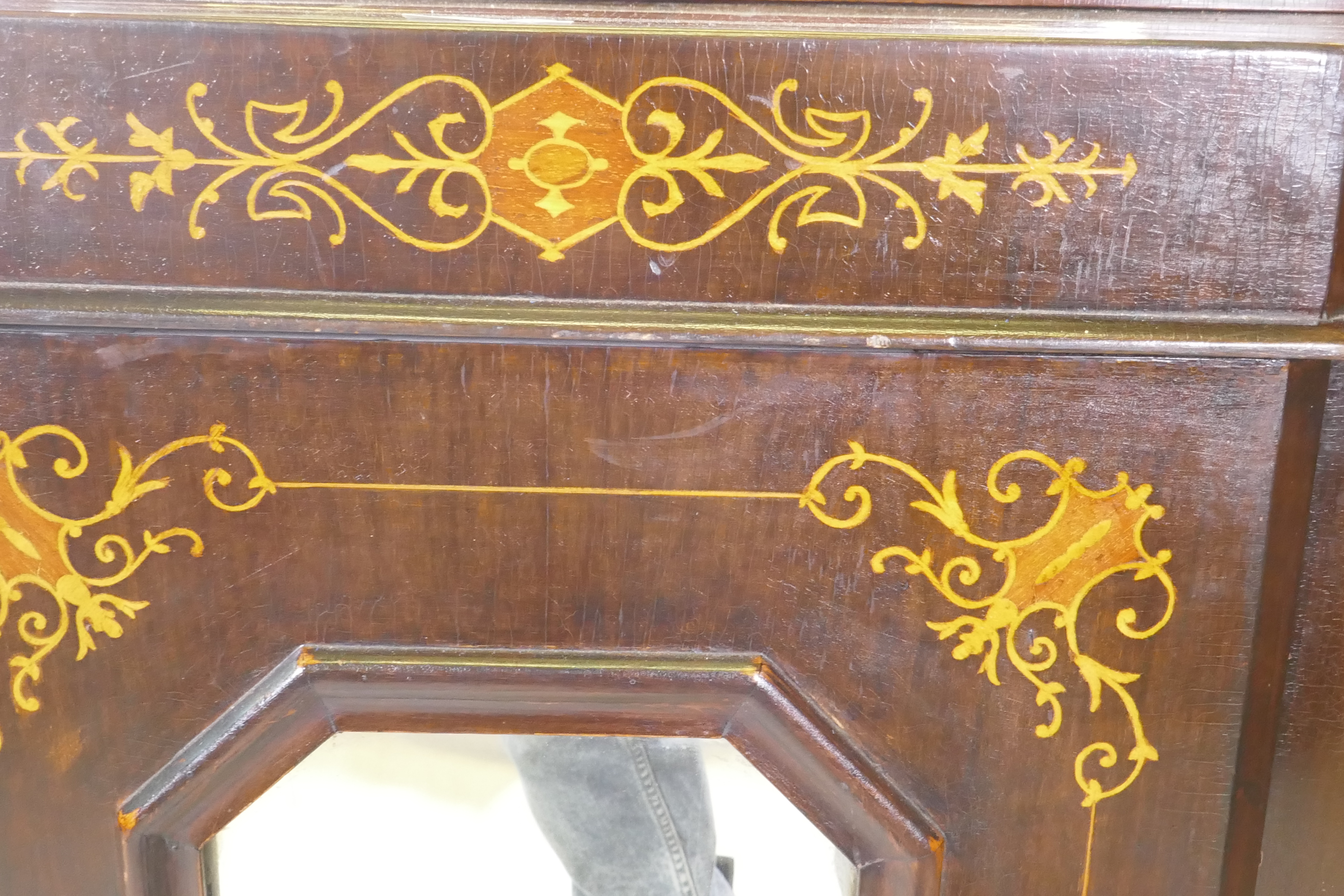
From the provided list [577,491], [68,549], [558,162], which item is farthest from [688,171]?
[68,549]

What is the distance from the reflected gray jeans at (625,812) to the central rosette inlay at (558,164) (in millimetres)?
325

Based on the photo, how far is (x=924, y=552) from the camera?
573 millimetres

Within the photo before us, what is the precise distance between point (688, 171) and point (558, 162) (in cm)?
6

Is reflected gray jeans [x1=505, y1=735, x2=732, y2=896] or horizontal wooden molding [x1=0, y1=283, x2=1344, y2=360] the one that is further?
reflected gray jeans [x1=505, y1=735, x2=732, y2=896]

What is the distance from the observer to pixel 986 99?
509 millimetres

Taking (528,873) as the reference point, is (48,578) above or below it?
above

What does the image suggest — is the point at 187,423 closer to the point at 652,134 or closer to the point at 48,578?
the point at 48,578

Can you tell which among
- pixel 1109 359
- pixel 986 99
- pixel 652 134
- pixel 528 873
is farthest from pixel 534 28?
pixel 528 873

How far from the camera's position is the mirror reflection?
65 centimetres

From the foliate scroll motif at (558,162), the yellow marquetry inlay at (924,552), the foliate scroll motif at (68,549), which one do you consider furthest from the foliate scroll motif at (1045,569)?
the foliate scroll motif at (68,549)

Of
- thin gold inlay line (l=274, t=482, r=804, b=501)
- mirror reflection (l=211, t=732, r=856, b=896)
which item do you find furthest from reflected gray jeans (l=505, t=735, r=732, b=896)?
thin gold inlay line (l=274, t=482, r=804, b=501)

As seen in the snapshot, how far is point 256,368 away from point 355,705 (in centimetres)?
20

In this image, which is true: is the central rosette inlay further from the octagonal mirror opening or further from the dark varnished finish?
the dark varnished finish

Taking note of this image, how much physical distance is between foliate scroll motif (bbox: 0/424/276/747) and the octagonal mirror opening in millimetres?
86
